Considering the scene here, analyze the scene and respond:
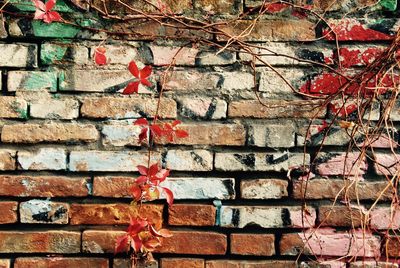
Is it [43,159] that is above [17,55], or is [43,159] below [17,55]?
below

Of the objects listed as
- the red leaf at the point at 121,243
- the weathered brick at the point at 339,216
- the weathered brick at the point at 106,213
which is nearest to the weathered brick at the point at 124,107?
the weathered brick at the point at 106,213

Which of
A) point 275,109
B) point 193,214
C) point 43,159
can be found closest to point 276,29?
point 275,109

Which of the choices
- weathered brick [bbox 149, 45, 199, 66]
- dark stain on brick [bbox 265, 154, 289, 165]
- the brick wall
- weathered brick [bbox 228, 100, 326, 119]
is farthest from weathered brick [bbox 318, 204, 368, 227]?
weathered brick [bbox 149, 45, 199, 66]

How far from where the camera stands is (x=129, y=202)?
1677mm

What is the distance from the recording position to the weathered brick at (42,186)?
165 cm

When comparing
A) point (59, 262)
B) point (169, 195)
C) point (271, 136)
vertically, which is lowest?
point (59, 262)

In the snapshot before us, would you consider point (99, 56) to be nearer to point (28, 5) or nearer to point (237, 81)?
point (28, 5)

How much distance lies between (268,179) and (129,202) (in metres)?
0.50

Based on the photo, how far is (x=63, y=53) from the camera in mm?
1669

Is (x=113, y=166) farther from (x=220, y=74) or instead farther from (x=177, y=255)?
(x=220, y=74)

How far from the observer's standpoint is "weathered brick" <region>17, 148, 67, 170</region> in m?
1.65

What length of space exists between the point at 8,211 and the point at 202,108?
2.50 ft

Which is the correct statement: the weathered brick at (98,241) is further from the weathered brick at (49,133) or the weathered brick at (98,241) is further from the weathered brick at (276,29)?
the weathered brick at (276,29)

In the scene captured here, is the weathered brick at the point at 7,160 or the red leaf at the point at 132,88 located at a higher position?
the red leaf at the point at 132,88
